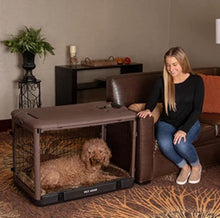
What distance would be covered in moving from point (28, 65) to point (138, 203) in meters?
2.11

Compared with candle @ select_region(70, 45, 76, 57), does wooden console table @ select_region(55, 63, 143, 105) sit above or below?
below

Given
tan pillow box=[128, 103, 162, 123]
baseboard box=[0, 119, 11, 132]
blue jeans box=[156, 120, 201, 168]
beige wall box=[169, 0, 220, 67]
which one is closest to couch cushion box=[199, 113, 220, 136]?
blue jeans box=[156, 120, 201, 168]

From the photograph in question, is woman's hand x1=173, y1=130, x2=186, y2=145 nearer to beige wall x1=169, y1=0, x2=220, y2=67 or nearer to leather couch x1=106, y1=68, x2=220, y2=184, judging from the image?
leather couch x1=106, y1=68, x2=220, y2=184

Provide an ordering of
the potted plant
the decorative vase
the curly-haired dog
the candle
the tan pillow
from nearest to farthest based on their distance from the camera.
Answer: the curly-haired dog
the tan pillow
the potted plant
the decorative vase
the candle

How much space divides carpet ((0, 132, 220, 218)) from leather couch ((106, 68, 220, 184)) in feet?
0.43

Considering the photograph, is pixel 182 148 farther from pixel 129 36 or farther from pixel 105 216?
pixel 129 36

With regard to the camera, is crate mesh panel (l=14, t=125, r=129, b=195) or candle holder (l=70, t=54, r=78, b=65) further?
candle holder (l=70, t=54, r=78, b=65)

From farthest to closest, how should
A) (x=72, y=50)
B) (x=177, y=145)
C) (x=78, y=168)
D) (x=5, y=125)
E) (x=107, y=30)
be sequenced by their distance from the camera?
(x=107, y=30) < (x=72, y=50) < (x=5, y=125) < (x=177, y=145) < (x=78, y=168)

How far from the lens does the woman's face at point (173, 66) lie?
302cm

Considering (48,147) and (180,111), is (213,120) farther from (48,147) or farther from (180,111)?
(48,147)

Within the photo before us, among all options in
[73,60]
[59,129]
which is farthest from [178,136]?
[73,60]

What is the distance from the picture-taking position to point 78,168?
2.96m

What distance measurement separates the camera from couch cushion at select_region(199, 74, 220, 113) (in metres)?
3.82

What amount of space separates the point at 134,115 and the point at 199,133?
654 mm
